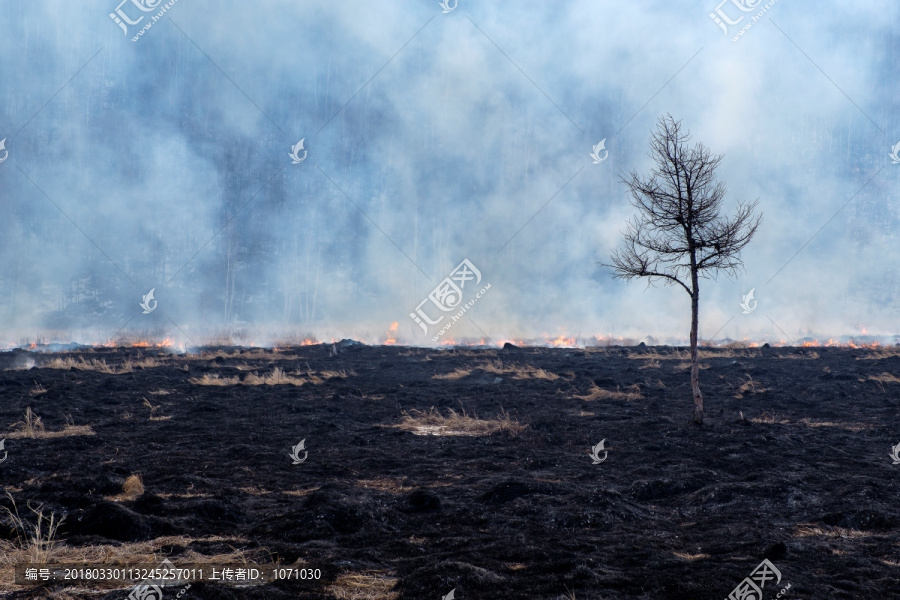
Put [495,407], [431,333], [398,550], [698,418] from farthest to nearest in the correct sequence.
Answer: [431,333] → [495,407] → [698,418] → [398,550]

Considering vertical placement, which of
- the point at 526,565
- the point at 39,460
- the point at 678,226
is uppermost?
the point at 678,226

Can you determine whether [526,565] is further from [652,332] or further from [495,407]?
[652,332]

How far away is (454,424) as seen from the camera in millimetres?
18141

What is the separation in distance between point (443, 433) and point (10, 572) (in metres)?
11.8

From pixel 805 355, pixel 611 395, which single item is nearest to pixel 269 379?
pixel 611 395

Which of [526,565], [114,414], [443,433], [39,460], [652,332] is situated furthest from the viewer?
[652,332]

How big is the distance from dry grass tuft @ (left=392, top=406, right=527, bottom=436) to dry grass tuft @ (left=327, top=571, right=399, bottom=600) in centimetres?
982

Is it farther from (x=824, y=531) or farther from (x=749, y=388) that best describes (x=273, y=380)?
(x=824, y=531)

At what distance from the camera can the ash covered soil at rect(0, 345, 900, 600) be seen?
638cm

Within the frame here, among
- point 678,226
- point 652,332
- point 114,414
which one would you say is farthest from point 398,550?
point 652,332

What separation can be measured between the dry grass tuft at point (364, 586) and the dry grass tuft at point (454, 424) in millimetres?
9821

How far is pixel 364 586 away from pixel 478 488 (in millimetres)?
4787

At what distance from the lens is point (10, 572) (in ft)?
19.6

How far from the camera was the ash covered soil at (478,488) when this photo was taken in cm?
638
